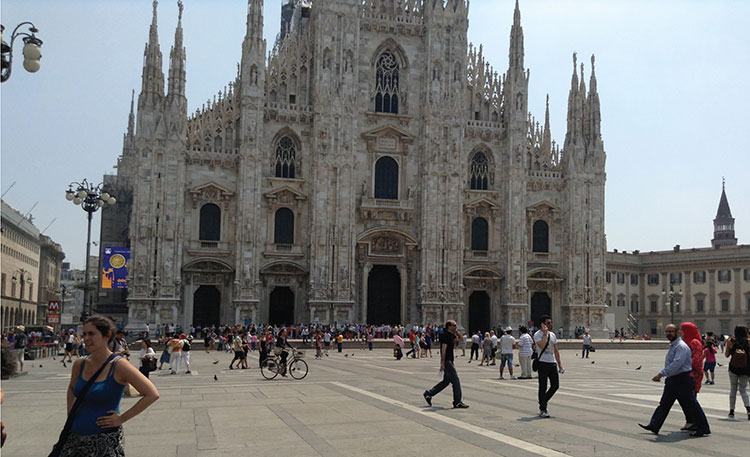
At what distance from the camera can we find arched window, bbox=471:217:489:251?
5016 centimetres

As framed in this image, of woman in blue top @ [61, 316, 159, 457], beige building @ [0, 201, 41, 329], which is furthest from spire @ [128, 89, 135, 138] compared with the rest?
woman in blue top @ [61, 316, 159, 457]

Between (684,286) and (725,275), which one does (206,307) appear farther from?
(725,275)

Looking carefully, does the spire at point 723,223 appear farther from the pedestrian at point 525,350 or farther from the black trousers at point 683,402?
the black trousers at point 683,402

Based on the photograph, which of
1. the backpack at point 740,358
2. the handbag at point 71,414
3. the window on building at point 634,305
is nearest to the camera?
the handbag at point 71,414

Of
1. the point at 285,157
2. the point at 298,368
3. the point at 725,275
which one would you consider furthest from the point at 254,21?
the point at 725,275

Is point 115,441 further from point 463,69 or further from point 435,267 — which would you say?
point 463,69

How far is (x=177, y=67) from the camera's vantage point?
4525 centimetres

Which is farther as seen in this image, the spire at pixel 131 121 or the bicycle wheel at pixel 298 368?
the spire at pixel 131 121

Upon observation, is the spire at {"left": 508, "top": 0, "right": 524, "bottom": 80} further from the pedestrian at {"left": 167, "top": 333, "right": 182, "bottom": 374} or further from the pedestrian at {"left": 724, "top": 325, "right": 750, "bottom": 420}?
the pedestrian at {"left": 724, "top": 325, "right": 750, "bottom": 420}

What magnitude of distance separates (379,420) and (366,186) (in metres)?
36.2

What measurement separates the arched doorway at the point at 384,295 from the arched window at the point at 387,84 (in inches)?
406

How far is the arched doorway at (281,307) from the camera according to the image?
46.3m

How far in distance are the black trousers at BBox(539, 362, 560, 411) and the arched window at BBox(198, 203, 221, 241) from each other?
34.9 metres

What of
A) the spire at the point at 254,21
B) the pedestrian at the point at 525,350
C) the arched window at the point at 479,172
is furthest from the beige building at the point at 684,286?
the pedestrian at the point at 525,350
